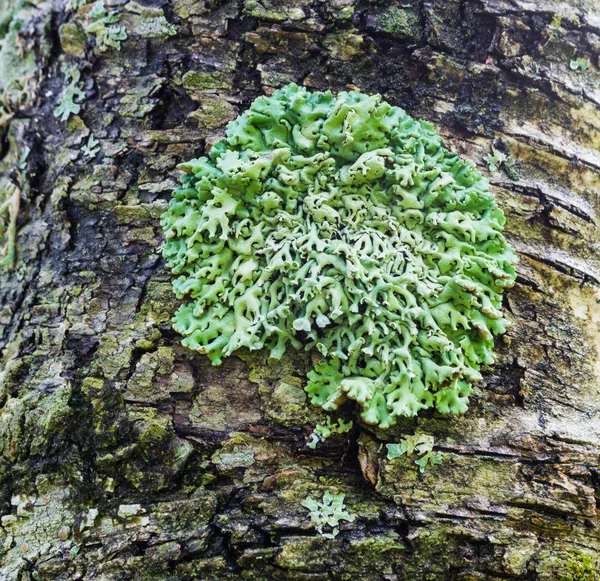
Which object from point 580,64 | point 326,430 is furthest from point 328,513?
point 580,64

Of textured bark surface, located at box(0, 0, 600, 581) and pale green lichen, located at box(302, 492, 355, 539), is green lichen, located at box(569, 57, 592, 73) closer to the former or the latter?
textured bark surface, located at box(0, 0, 600, 581)

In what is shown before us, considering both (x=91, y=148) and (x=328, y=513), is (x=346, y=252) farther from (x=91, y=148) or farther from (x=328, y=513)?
(x=91, y=148)

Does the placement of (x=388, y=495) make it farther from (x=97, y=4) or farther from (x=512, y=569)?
(x=97, y=4)

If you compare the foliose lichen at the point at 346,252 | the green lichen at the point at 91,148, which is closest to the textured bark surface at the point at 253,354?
the green lichen at the point at 91,148

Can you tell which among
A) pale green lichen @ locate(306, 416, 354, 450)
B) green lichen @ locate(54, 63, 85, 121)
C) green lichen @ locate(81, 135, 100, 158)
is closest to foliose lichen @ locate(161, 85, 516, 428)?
pale green lichen @ locate(306, 416, 354, 450)

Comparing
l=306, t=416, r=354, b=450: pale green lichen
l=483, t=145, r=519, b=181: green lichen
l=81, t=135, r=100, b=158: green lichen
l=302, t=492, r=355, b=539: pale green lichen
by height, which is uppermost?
l=483, t=145, r=519, b=181: green lichen

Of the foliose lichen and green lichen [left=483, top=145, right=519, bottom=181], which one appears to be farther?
green lichen [left=483, top=145, right=519, bottom=181]

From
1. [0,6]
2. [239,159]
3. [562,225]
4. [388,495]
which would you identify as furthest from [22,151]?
[562,225]
